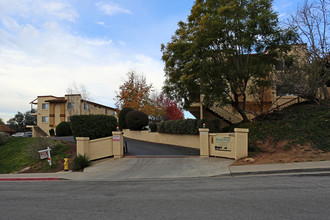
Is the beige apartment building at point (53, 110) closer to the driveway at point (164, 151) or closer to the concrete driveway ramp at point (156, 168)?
the driveway at point (164, 151)

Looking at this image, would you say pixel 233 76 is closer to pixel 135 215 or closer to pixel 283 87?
pixel 283 87

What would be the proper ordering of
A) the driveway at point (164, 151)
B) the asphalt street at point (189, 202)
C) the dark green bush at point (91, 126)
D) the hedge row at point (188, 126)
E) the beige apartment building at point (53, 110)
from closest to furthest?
1. the asphalt street at point (189, 202)
2. the dark green bush at point (91, 126)
3. the driveway at point (164, 151)
4. the hedge row at point (188, 126)
5. the beige apartment building at point (53, 110)

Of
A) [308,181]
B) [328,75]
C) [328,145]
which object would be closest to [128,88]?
[328,75]

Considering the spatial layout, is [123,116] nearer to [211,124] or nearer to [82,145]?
[211,124]

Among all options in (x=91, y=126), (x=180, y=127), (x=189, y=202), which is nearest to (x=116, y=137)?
(x=91, y=126)

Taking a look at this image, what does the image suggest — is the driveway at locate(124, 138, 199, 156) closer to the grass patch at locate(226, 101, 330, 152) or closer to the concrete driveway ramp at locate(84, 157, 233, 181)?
the concrete driveway ramp at locate(84, 157, 233, 181)

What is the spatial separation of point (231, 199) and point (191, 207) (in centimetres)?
118

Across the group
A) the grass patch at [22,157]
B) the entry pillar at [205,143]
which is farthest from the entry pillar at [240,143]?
the grass patch at [22,157]

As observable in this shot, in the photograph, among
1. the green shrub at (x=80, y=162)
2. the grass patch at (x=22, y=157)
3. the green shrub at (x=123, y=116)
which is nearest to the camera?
the green shrub at (x=80, y=162)

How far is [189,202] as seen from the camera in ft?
19.4

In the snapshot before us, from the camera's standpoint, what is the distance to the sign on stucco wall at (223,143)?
518 inches

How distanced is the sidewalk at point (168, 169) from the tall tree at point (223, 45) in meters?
5.89

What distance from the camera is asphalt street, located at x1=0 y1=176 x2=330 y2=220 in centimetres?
497

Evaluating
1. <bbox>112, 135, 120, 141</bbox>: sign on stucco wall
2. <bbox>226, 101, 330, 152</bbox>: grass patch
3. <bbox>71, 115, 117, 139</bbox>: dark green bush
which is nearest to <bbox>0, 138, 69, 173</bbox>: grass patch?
<bbox>71, 115, 117, 139</bbox>: dark green bush
